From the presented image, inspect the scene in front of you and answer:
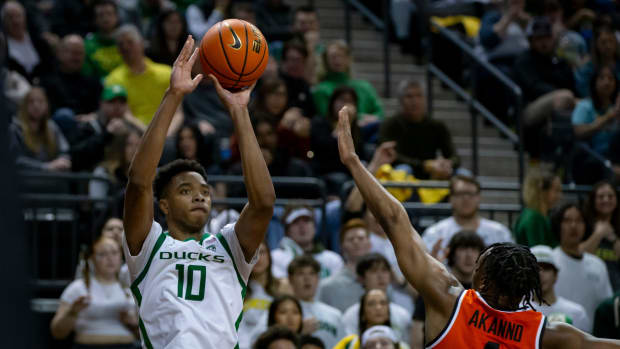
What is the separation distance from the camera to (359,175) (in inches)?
157

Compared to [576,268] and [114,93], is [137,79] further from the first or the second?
[576,268]

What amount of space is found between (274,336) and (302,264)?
1185 mm

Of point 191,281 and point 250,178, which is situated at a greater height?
point 250,178

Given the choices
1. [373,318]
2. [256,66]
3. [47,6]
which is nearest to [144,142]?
[256,66]

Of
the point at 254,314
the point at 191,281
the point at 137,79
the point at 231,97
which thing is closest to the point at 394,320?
the point at 254,314

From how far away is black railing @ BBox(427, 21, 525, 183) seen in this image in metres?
11.4

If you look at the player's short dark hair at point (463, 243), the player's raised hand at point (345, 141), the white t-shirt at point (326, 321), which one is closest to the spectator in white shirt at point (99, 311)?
the white t-shirt at point (326, 321)

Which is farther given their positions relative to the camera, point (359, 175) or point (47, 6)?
point (47, 6)

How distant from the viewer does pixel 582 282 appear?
897cm

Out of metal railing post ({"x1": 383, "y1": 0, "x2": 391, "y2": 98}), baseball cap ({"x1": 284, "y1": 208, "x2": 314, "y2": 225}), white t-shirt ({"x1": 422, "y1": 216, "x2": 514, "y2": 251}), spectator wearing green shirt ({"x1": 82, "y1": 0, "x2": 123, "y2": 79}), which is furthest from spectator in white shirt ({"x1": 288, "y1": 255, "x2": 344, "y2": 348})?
metal railing post ({"x1": 383, "y1": 0, "x2": 391, "y2": 98})

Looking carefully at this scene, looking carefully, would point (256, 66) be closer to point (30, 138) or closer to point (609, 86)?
point (30, 138)

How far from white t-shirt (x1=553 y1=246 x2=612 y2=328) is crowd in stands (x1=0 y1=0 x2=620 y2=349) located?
0.02 meters

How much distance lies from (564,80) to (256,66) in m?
8.97

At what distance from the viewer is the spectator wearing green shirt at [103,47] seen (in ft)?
A: 38.9
